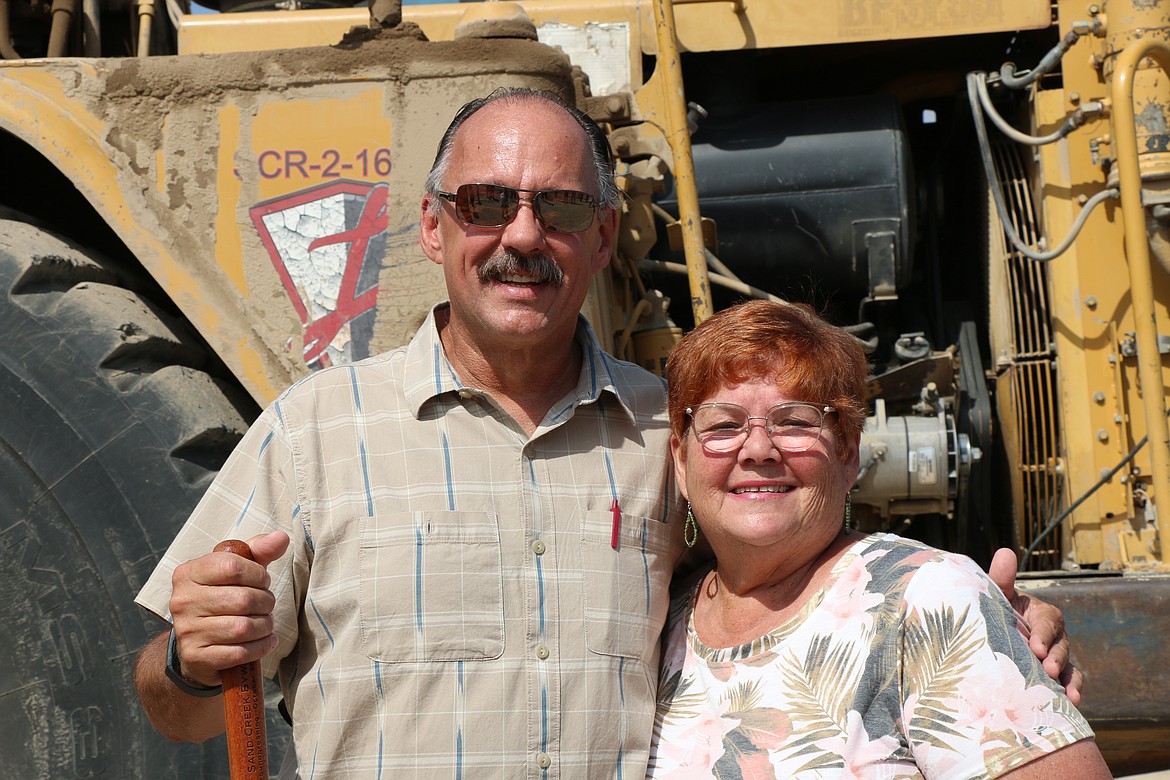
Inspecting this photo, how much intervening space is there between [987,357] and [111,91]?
2.52 meters

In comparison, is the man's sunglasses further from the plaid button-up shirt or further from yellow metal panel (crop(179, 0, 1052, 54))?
yellow metal panel (crop(179, 0, 1052, 54))

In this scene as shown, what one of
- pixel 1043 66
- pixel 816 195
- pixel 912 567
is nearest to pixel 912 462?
pixel 816 195

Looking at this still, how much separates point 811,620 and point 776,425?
0.99 feet

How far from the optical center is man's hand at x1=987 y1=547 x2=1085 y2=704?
71.3 inches

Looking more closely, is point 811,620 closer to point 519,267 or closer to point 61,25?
point 519,267

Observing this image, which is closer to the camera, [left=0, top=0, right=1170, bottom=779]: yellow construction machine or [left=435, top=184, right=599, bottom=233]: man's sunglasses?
[left=435, top=184, right=599, bottom=233]: man's sunglasses

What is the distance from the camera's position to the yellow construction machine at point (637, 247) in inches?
101

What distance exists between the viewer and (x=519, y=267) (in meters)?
1.98

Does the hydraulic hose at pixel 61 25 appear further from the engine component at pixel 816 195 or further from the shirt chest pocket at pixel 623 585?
the shirt chest pocket at pixel 623 585

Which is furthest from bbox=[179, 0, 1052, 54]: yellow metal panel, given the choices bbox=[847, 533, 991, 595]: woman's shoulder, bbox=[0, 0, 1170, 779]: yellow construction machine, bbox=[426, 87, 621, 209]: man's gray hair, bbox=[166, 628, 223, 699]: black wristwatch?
bbox=[166, 628, 223, 699]: black wristwatch

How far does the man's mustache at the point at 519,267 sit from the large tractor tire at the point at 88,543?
2.94 feet

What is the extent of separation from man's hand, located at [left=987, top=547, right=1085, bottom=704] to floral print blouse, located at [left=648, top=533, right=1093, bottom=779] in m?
0.12

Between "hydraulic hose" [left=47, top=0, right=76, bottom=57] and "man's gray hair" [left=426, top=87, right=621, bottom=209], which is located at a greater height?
"hydraulic hose" [left=47, top=0, right=76, bottom=57]

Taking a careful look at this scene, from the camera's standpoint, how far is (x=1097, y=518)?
10.6ft
